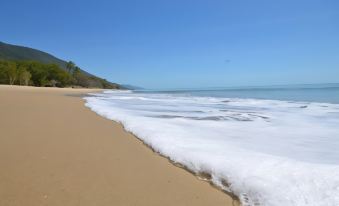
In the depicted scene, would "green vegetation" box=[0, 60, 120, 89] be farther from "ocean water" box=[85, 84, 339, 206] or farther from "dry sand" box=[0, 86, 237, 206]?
"dry sand" box=[0, 86, 237, 206]

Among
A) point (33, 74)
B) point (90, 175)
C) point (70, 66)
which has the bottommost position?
point (90, 175)

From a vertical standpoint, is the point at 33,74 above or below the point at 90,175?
above

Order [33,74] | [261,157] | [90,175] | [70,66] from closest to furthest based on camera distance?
[90,175] < [261,157] < [33,74] < [70,66]

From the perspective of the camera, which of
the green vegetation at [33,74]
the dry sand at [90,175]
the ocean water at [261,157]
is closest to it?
the dry sand at [90,175]

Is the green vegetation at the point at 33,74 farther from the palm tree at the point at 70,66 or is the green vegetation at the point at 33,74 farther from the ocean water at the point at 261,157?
the ocean water at the point at 261,157

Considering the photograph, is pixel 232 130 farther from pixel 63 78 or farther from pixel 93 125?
pixel 63 78

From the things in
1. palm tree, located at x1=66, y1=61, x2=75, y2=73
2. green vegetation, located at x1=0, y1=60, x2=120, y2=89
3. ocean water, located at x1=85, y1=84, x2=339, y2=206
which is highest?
palm tree, located at x1=66, y1=61, x2=75, y2=73

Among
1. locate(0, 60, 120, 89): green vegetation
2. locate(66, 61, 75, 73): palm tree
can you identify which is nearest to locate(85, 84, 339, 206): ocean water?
locate(0, 60, 120, 89): green vegetation

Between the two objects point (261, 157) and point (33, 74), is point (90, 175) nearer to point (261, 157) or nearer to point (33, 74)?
point (261, 157)

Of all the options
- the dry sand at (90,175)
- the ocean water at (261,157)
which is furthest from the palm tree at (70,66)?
the dry sand at (90,175)

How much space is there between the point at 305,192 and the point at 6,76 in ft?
229

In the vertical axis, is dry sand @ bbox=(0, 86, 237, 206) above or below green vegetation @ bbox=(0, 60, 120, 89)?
below

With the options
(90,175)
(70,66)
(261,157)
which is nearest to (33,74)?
(70,66)

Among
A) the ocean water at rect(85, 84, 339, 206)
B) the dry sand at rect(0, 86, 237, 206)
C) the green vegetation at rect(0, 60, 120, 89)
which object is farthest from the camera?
the green vegetation at rect(0, 60, 120, 89)
